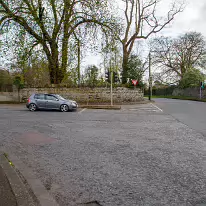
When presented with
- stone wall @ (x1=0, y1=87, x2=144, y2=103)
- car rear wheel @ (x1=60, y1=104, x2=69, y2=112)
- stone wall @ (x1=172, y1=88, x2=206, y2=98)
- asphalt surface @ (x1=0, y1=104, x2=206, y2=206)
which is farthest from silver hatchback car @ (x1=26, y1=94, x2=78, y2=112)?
stone wall @ (x1=172, y1=88, x2=206, y2=98)

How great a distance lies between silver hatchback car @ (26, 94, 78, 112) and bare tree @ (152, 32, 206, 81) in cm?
3221

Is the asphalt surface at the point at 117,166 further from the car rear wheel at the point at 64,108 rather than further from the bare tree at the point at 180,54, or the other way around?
the bare tree at the point at 180,54

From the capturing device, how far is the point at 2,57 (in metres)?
23.1

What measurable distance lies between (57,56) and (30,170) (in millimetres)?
21428

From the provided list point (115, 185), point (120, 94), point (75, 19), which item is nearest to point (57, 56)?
point (75, 19)

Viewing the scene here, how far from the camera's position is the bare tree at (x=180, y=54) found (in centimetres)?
4175

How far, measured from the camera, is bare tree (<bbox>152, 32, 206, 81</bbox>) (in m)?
41.8

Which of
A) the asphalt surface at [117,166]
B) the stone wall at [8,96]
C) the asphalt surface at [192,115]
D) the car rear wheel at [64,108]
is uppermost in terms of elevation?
the stone wall at [8,96]

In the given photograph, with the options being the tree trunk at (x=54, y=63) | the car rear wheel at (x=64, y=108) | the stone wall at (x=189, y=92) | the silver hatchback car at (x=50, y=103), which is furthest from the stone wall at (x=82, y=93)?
the stone wall at (x=189, y=92)

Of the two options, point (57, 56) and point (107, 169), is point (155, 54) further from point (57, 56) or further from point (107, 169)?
point (107, 169)

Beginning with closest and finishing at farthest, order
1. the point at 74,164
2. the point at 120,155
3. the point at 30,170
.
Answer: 1. the point at 30,170
2. the point at 74,164
3. the point at 120,155

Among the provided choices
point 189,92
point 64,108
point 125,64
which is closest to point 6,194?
point 64,108

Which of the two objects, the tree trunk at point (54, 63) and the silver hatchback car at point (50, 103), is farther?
the tree trunk at point (54, 63)

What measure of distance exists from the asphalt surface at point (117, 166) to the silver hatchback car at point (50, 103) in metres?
9.36
